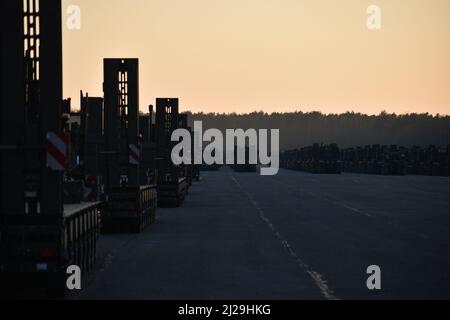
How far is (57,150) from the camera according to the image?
13.7 metres

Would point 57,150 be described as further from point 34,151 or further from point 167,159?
point 167,159

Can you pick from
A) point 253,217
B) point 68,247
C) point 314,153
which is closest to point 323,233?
point 253,217

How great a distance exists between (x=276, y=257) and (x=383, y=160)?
10065 centimetres

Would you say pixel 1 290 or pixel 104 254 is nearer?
pixel 1 290

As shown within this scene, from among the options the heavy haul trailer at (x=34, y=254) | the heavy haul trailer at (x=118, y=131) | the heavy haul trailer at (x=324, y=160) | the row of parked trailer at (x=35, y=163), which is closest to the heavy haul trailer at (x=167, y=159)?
the heavy haul trailer at (x=118, y=131)

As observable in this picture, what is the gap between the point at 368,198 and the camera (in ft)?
157

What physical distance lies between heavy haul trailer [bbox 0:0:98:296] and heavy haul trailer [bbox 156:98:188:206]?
2556cm

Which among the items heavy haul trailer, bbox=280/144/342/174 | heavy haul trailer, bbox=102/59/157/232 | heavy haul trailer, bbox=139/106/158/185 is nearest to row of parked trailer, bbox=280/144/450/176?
heavy haul trailer, bbox=280/144/342/174

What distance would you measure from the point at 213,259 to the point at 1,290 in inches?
254

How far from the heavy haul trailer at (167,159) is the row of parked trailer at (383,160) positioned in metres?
63.4

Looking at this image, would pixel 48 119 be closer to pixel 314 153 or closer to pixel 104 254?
pixel 104 254

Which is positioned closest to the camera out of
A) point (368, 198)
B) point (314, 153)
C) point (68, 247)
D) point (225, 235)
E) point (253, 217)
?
point (68, 247)

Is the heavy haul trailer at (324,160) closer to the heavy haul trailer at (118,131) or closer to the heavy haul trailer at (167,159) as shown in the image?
the heavy haul trailer at (167,159)

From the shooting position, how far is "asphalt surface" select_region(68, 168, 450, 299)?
1448 centimetres
